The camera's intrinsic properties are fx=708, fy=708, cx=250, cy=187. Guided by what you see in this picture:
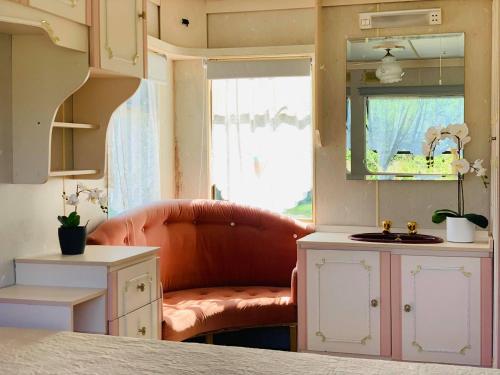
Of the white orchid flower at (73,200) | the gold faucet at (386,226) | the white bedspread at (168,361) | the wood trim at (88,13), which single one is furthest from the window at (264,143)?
the white bedspread at (168,361)

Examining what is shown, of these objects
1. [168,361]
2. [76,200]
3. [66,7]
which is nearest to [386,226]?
[76,200]

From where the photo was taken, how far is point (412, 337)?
3699mm

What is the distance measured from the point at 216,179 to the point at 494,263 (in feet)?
6.39

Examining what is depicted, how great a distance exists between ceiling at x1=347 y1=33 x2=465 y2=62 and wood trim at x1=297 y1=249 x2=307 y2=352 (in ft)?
4.20

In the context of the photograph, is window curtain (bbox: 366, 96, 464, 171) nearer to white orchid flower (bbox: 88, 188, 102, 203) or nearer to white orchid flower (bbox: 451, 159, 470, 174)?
white orchid flower (bbox: 451, 159, 470, 174)

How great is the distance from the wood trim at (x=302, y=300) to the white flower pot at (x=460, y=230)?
0.79m

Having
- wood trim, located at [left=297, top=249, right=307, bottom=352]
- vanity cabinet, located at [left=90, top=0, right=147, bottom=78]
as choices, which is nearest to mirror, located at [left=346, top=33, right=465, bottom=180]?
wood trim, located at [left=297, top=249, right=307, bottom=352]

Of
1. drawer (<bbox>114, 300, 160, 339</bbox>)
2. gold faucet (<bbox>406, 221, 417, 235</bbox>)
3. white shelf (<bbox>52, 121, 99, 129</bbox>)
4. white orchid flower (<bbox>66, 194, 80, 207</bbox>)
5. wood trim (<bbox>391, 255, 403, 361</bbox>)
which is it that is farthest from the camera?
gold faucet (<bbox>406, 221, 417, 235</bbox>)

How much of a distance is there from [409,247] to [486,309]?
49 centimetres

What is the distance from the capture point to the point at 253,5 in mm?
4566

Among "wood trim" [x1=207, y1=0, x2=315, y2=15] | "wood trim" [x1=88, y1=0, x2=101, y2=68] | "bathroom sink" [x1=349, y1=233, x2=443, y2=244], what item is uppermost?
"wood trim" [x1=207, y1=0, x2=315, y2=15]

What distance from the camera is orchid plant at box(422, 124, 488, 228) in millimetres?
3867

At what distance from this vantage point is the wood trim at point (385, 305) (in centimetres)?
374

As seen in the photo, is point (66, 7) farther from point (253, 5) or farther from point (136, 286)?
point (253, 5)
